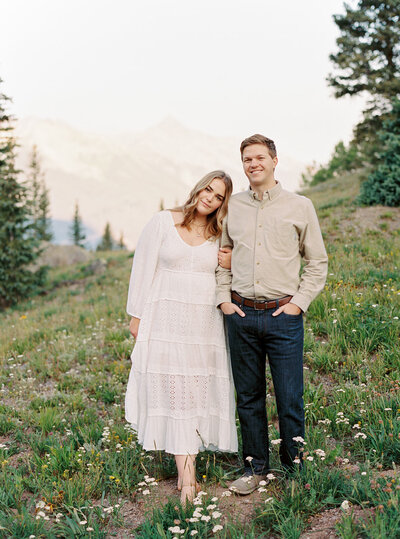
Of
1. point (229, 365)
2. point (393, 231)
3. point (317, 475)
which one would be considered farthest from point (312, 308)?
point (393, 231)

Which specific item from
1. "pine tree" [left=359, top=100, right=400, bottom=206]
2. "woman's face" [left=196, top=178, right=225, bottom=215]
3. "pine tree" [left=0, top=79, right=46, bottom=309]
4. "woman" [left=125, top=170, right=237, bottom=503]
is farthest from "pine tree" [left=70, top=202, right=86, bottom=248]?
"woman's face" [left=196, top=178, right=225, bottom=215]

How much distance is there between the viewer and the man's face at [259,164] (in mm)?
3791

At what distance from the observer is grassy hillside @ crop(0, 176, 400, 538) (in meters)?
3.28

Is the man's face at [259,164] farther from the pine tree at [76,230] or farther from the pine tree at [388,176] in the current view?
the pine tree at [76,230]

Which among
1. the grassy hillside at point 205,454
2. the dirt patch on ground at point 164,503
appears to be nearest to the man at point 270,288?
the dirt patch on ground at point 164,503

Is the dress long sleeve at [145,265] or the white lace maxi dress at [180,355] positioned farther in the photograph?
the dress long sleeve at [145,265]

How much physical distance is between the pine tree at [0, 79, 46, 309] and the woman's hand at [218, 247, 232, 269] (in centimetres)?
1568

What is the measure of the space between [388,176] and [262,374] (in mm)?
12852

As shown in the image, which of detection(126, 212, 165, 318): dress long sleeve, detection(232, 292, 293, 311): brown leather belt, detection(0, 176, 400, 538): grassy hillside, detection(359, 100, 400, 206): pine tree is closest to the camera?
detection(0, 176, 400, 538): grassy hillside

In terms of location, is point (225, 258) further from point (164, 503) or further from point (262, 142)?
point (164, 503)

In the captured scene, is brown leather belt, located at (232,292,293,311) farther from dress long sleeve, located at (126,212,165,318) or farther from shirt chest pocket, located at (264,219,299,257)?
dress long sleeve, located at (126,212,165,318)

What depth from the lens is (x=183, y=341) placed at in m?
4.07

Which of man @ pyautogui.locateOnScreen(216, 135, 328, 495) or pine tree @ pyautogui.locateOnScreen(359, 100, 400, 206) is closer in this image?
man @ pyautogui.locateOnScreen(216, 135, 328, 495)

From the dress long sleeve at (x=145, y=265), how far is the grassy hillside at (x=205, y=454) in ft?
4.88
